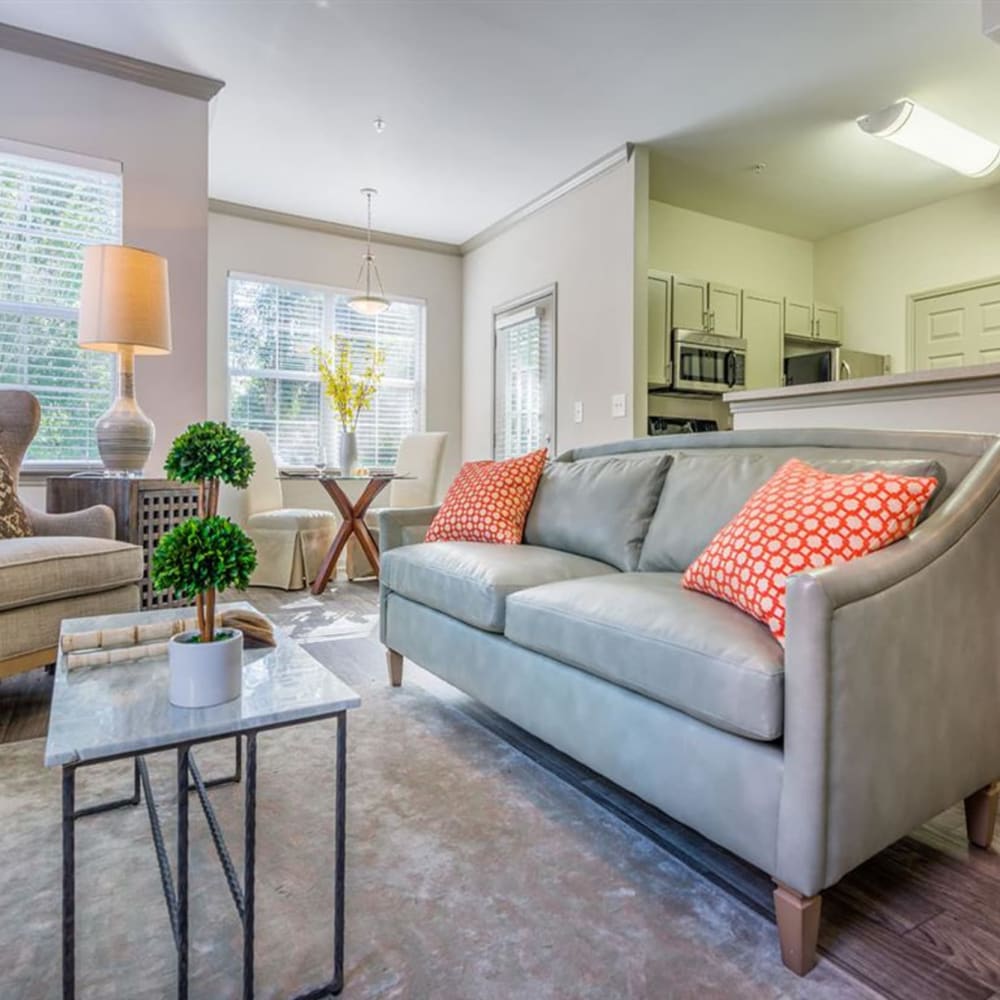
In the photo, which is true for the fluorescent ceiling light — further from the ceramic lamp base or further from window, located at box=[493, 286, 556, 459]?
the ceramic lamp base

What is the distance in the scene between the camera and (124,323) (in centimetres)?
282

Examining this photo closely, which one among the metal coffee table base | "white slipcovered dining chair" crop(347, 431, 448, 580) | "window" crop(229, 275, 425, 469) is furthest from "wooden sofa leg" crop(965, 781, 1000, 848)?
"window" crop(229, 275, 425, 469)

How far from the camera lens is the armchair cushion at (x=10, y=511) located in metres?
2.41

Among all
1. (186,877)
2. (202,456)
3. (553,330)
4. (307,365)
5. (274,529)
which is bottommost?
(186,877)

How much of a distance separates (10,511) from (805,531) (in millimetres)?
2581

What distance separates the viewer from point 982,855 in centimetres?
145

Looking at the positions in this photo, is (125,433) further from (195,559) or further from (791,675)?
(791,675)

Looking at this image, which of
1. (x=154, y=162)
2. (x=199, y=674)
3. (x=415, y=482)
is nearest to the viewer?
(x=199, y=674)

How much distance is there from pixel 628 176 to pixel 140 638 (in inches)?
150

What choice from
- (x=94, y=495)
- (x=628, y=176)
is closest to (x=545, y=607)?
(x=94, y=495)

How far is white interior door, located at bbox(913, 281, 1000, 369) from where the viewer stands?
Answer: 4625 millimetres

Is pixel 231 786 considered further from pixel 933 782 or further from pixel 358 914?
pixel 933 782

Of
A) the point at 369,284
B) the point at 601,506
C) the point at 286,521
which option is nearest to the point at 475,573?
the point at 601,506

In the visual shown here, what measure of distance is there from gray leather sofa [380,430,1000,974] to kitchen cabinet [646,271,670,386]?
2565mm
